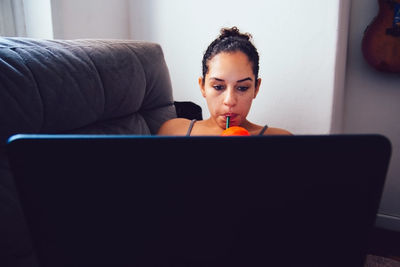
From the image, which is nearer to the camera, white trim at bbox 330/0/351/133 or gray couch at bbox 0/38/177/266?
gray couch at bbox 0/38/177/266

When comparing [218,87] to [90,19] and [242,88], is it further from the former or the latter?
[90,19]

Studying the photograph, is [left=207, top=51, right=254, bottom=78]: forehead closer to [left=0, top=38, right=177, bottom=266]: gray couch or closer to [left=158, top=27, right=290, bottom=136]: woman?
[left=158, top=27, right=290, bottom=136]: woman

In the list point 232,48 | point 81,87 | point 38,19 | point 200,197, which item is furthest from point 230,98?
point 38,19

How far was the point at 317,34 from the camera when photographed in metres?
1.39

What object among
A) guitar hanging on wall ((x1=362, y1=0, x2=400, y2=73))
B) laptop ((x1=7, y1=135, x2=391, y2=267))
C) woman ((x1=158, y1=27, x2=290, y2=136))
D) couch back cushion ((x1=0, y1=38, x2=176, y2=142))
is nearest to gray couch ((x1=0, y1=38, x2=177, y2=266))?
couch back cushion ((x1=0, y1=38, x2=176, y2=142))

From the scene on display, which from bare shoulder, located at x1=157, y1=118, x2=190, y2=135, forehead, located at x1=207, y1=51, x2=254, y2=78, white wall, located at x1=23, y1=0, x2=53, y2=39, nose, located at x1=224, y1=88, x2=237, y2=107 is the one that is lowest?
bare shoulder, located at x1=157, y1=118, x2=190, y2=135

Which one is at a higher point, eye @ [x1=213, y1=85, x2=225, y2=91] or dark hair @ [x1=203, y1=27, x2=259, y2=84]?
dark hair @ [x1=203, y1=27, x2=259, y2=84]

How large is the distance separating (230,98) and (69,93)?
45cm

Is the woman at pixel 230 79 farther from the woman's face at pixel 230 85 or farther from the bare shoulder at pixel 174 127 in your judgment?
the bare shoulder at pixel 174 127

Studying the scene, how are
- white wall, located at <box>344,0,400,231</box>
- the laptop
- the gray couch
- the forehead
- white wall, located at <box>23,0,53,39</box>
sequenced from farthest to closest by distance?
1. white wall, located at <box>344,0,400,231</box>
2. white wall, located at <box>23,0,53,39</box>
3. the forehead
4. the gray couch
5. the laptop

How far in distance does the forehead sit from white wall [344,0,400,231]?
0.98 meters

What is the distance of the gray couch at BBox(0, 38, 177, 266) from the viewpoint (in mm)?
678

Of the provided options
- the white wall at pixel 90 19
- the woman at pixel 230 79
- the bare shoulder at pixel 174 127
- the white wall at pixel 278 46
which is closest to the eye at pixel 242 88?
the woman at pixel 230 79

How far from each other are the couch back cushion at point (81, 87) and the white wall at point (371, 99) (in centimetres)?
105
